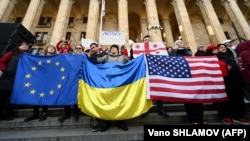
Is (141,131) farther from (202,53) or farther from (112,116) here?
(202,53)

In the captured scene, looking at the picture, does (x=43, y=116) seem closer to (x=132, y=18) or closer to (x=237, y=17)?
(x=237, y=17)

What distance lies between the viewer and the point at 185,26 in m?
20.6

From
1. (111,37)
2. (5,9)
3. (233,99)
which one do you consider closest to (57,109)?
(233,99)

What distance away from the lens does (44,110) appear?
552 centimetres

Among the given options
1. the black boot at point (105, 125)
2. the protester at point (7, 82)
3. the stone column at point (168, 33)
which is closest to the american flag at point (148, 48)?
the black boot at point (105, 125)

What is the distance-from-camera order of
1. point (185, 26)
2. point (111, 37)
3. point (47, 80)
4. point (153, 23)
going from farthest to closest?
point (185, 26) < point (153, 23) < point (111, 37) < point (47, 80)

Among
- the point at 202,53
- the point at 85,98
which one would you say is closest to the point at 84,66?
the point at 85,98

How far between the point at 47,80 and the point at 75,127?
174 centimetres

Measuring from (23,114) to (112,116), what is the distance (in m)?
3.11

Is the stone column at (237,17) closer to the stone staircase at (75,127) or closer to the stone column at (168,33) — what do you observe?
the stone column at (168,33)

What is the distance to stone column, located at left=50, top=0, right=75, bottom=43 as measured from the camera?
19.2 m

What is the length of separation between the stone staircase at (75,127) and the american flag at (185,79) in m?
0.73

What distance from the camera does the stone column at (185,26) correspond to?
19.7 m

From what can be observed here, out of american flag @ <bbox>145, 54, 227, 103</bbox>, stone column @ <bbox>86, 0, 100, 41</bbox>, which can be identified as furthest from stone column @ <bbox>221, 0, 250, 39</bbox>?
american flag @ <bbox>145, 54, 227, 103</bbox>
